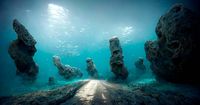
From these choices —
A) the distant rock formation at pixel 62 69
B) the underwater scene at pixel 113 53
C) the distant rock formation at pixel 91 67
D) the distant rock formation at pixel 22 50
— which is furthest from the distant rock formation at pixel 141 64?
the distant rock formation at pixel 22 50

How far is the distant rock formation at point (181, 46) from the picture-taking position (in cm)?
1200

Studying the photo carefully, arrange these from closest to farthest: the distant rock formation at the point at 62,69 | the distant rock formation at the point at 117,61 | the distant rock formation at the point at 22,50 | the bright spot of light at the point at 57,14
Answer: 1. the distant rock formation at the point at 22,50
2. the distant rock formation at the point at 117,61
3. the distant rock formation at the point at 62,69
4. the bright spot of light at the point at 57,14

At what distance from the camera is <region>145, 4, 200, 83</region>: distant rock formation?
12.0 m

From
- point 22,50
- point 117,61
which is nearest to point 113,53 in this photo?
point 117,61

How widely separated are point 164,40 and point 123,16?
1804cm

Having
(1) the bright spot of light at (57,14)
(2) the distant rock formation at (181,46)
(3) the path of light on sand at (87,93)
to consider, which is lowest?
(3) the path of light on sand at (87,93)

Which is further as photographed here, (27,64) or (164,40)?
(27,64)

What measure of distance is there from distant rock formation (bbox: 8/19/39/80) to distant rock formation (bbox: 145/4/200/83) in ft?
57.8

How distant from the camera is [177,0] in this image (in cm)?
2377

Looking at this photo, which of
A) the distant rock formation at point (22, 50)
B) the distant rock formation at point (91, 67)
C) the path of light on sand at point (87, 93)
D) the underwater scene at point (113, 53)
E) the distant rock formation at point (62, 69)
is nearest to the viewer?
the path of light on sand at point (87, 93)

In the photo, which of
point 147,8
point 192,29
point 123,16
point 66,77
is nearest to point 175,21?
point 192,29

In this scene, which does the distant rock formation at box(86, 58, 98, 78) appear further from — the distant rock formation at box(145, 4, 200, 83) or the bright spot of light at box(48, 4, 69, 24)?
the distant rock formation at box(145, 4, 200, 83)

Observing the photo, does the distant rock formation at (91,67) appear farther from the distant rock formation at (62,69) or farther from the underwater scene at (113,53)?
the distant rock formation at (62,69)

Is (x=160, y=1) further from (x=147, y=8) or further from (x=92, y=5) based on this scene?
(x=92, y=5)
